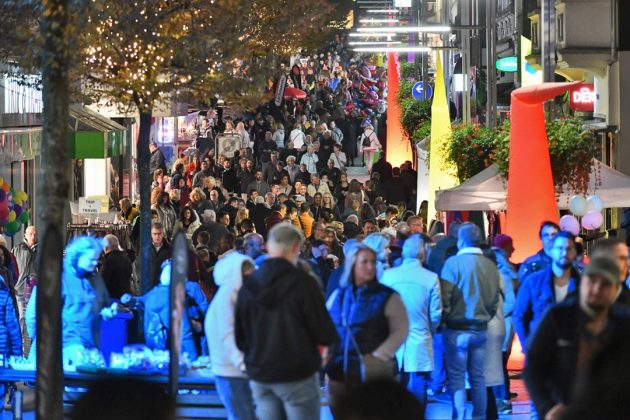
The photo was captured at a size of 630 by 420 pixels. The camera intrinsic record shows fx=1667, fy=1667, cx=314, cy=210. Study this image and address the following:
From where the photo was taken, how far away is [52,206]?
11109mm

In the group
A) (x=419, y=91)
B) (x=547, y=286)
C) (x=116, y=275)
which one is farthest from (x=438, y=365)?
(x=419, y=91)

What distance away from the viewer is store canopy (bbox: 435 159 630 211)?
22.4 metres

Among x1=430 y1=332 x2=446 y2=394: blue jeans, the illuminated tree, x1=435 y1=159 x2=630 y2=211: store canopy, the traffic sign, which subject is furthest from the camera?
the traffic sign

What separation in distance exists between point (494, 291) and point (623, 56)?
18478 millimetres

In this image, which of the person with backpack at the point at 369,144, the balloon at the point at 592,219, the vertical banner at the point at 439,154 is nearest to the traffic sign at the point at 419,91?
the person with backpack at the point at 369,144

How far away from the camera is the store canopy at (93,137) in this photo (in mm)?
27656

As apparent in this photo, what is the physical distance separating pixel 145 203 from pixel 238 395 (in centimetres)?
948

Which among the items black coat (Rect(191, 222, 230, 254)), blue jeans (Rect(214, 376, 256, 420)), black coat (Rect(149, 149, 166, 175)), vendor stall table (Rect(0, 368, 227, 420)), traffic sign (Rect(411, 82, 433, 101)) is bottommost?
vendor stall table (Rect(0, 368, 227, 420))

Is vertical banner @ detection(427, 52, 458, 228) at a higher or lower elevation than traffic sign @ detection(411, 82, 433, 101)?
lower

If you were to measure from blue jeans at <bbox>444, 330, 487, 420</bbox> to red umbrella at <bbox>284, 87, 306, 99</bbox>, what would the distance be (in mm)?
40365

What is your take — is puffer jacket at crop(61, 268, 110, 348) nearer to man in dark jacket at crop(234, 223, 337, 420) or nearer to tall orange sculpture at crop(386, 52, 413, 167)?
man in dark jacket at crop(234, 223, 337, 420)

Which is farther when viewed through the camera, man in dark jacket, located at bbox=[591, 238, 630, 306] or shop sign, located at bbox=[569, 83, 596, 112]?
shop sign, located at bbox=[569, 83, 596, 112]

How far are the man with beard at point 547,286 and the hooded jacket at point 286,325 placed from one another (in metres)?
2.94

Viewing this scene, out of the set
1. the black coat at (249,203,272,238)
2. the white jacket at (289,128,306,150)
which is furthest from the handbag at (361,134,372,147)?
the black coat at (249,203,272,238)
